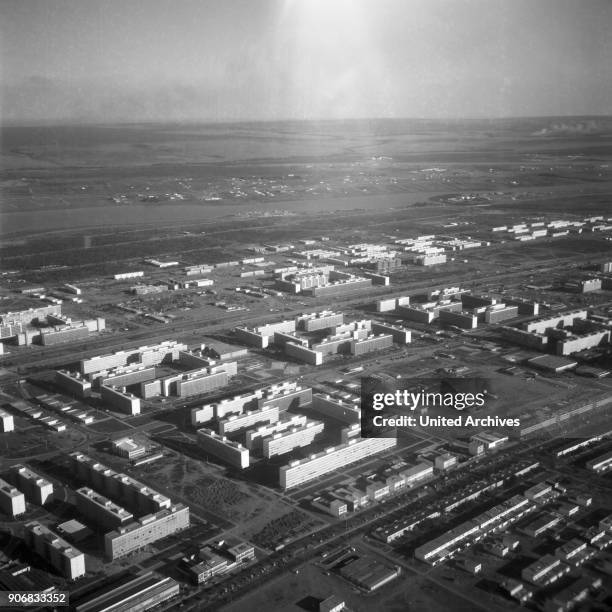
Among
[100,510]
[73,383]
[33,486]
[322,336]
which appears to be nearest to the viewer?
[100,510]

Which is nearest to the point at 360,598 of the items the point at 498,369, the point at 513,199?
the point at 498,369

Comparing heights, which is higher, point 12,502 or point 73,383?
point 73,383

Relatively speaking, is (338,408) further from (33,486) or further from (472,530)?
(33,486)

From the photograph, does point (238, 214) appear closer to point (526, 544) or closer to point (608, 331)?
point (608, 331)

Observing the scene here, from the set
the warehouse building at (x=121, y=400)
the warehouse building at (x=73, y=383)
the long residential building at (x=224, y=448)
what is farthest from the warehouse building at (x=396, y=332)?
the warehouse building at (x=73, y=383)

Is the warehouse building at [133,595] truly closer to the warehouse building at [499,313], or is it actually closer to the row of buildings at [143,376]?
the row of buildings at [143,376]

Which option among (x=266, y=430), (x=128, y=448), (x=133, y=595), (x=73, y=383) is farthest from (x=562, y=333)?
(x=133, y=595)
